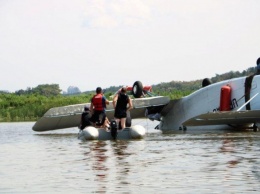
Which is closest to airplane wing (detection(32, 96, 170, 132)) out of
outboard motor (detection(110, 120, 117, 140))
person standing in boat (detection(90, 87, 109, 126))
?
person standing in boat (detection(90, 87, 109, 126))

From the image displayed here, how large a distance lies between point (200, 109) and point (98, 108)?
7.29m

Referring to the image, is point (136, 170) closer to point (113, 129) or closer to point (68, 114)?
point (113, 129)

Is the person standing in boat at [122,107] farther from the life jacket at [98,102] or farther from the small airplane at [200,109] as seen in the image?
the small airplane at [200,109]

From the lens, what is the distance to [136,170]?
1307 cm

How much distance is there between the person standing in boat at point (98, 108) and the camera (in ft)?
82.0

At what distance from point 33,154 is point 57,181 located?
251 inches

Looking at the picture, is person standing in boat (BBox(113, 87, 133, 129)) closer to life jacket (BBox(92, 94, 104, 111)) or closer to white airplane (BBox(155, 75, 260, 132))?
life jacket (BBox(92, 94, 104, 111))

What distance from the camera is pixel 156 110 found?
34750mm

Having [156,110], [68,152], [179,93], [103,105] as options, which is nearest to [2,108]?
[179,93]

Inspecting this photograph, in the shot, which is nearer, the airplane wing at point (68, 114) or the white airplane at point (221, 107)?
the white airplane at point (221, 107)

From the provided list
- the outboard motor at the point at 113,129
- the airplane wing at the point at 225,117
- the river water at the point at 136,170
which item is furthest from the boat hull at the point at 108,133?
the river water at the point at 136,170

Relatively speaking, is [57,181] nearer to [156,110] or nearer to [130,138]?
[130,138]

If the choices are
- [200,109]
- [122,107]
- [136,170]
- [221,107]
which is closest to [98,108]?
[122,107]

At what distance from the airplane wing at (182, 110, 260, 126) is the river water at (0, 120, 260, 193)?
22.1ft
